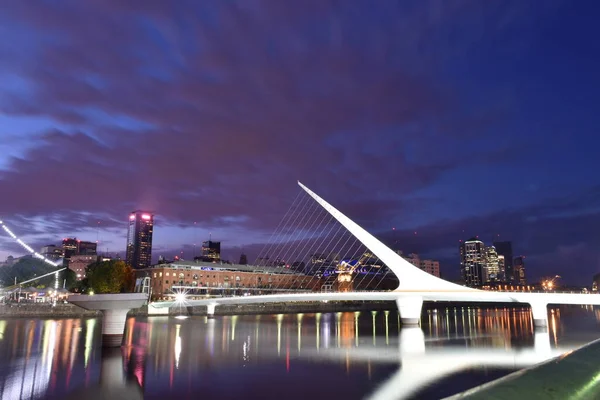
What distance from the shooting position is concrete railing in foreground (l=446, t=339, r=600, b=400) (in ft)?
9.96

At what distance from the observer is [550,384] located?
3324 millimetres

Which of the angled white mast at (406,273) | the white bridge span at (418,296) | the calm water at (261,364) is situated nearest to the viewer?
the calm water at (261,364)

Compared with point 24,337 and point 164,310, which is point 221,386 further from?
point 164,310

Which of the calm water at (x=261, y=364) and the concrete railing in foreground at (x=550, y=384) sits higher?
the concrete railing in foreground at (x=550, y=384)

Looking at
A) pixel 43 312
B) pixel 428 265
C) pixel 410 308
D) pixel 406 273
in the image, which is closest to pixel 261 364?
pixel 410 308

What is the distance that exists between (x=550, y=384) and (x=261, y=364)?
2429 cm

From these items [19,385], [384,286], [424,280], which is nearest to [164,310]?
[424,280]

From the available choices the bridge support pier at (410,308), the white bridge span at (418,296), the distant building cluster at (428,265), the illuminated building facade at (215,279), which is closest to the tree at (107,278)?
the illuminated building facade at (215,279)

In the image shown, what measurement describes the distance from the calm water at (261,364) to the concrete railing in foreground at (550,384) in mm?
14795

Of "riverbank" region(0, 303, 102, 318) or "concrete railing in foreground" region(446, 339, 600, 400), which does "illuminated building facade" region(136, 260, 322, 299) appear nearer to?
"riverbank" region(0, 303, 102, 318)

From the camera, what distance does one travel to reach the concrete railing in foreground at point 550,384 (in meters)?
3.04

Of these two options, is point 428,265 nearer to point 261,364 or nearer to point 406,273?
point 406,273

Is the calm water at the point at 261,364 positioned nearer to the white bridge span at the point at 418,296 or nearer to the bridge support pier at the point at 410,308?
the white bridge span at the point at 418,296

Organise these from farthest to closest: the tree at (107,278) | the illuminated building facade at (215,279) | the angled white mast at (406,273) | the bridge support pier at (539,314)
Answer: the illuminated building facade at (215,279) < the tree at (107,278) < the angled white mast at (406,273) < the bridge support pier at (539,314)
